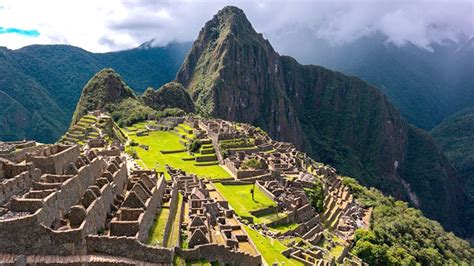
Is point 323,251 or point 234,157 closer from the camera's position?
point 323,251

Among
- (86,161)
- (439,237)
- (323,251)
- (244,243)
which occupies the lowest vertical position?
(439,237)

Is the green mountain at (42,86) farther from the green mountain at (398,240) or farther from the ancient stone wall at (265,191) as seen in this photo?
the ancient stone wall at (265,191)

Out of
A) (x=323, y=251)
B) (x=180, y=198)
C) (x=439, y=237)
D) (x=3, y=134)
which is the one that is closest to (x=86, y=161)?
(x=180, y=198)

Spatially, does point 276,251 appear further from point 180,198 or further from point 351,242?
point 351,242

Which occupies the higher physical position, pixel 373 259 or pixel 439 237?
pixel 373 259

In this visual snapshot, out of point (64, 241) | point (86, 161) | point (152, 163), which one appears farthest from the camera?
point (152, 163)

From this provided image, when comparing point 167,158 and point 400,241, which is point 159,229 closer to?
point 167,158

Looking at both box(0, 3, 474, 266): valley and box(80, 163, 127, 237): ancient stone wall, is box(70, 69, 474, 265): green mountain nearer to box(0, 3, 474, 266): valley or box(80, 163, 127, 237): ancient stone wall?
box(0, 3, 474, 266): valley
